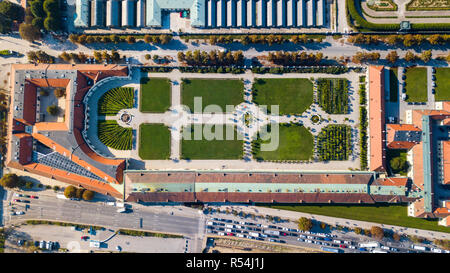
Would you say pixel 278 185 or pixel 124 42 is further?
pixel 124 42

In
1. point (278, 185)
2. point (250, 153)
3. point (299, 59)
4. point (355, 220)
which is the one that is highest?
point (299, 59)

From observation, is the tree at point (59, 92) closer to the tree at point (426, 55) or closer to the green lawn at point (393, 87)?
the green lawn at point (393, 87)

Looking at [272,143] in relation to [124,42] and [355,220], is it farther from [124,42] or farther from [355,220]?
[124,42]

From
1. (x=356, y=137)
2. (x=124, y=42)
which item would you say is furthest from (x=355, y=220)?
(x=124, y=42)

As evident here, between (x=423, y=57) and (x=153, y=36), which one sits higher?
(x=153, y=36)

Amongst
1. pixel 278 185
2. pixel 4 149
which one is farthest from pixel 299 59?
pixel 4 149

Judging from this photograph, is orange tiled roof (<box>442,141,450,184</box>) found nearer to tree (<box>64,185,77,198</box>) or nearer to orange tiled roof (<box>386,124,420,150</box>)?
orange tiled roof (<box>386,124,420,150</box>)

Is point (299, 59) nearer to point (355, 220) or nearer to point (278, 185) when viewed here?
point (278, 185)

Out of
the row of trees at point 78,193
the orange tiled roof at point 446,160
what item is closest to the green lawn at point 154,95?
the row of trees at point 78,193
